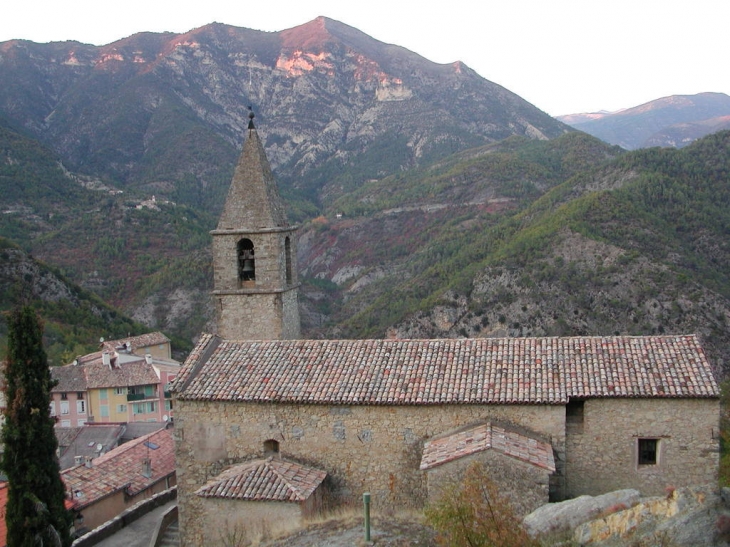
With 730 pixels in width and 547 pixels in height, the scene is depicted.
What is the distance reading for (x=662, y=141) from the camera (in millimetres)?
153375

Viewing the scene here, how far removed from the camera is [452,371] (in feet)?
50.5

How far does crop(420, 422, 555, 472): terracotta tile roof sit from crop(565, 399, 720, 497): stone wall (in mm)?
1036

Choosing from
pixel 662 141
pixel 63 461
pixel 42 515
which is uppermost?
pixel 662 141

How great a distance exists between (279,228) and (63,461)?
65.0ft

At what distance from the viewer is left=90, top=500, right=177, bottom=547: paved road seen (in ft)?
61.3

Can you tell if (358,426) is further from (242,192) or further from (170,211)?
(170,211)

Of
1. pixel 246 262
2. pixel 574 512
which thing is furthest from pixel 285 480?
pixel 246 262

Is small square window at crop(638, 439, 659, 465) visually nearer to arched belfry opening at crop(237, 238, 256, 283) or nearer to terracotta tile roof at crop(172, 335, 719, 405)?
terracotta tile roof at crop(172, 335, 719, 405)

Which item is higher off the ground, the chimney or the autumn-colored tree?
the autumn-colored tree

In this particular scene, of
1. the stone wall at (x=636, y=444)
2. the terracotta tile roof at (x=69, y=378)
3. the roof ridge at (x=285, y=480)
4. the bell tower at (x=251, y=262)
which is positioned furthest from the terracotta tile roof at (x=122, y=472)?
the terracotta tile roof at (x=69, y=378)

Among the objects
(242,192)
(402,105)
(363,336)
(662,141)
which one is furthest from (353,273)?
(662,141)

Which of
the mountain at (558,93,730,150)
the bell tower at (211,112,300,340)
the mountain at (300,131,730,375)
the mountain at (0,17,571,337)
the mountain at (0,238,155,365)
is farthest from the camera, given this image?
the mountain at (558,93,730,150)

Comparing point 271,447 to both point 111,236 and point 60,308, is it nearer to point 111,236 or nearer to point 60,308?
point 60,308

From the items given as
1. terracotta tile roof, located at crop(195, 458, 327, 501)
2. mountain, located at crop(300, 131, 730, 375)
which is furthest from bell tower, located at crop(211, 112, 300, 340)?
mountain, located at crop(300, 131, 730, 375)
